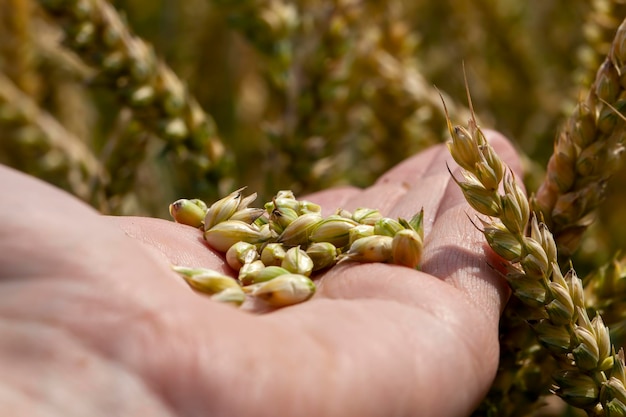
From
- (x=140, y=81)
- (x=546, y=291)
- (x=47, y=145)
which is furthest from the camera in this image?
(x=47, y=145)

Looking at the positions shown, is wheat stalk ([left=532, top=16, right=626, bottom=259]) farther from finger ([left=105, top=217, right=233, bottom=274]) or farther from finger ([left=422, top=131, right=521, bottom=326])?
finger ([left=105, top=217, right=233, bottom=274])

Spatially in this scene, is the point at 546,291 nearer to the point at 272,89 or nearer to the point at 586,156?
the point at 586,156

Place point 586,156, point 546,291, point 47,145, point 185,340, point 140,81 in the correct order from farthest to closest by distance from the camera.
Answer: point 47,145 < point 140,81 < point 586,156 < point 546,291 < point 185,340

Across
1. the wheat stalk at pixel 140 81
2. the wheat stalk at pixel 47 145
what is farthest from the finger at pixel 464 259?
the wheat stalk at pixel 47 145

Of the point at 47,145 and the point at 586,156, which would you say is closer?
the point at 586,156

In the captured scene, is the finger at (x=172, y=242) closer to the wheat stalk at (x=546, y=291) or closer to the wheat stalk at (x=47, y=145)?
the wheat stalk at (x=546, y=291)

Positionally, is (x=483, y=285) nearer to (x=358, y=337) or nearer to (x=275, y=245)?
(x=358, y=337)

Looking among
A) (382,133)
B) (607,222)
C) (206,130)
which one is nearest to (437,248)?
(206,130)

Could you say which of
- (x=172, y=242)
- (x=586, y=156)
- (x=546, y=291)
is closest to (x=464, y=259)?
(x=546, y=291)
